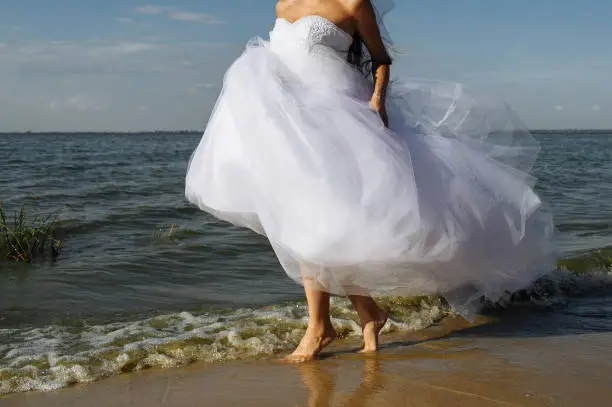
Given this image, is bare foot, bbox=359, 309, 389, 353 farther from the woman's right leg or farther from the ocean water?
the ocean water

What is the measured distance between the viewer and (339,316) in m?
5.31

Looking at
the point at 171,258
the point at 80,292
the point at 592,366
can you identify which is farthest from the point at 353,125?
the point at 171,258

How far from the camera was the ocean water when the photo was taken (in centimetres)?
439

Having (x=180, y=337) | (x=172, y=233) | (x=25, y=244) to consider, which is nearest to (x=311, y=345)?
(x=180, y=337)

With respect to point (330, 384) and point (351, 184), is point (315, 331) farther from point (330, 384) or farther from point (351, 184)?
point (351, 184)

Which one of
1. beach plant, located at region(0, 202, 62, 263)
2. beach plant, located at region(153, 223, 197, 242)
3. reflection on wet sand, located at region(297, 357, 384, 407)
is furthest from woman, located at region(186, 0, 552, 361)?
beach plant, located at region(153, 223, 197, 242)

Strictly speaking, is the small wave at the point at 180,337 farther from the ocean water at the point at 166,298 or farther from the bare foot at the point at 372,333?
the bare foot at the point at 372,333

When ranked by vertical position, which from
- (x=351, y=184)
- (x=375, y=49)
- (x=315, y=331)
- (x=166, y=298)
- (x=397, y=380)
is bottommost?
(x=166, y=298)

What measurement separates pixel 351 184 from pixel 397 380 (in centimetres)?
102

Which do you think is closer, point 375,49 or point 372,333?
point 375,49

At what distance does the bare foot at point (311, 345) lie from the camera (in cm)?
415

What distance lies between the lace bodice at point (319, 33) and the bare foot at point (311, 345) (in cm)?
161

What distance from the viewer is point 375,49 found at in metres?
4.01

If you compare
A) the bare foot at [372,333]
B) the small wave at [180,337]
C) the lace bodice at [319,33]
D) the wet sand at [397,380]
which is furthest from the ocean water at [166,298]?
the lace bodice at [319,33]
